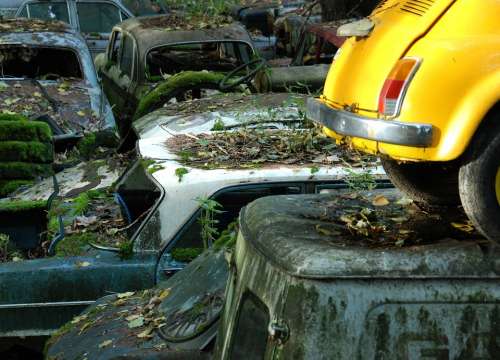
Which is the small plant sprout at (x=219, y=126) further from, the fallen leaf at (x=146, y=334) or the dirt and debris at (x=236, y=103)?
the fallen leaf at (x=146, y=334)

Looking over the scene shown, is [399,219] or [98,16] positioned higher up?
[399,219]

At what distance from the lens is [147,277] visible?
561cm

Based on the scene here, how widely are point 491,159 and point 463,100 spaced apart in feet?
0.73

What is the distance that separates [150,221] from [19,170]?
2.63 metres

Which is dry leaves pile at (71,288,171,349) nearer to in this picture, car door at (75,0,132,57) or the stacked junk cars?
the stacked junk cars

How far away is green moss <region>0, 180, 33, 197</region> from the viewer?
308 inches

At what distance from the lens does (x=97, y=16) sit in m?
15.6

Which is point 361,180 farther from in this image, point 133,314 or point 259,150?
point 133,314

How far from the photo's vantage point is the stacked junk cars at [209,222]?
2.86 m

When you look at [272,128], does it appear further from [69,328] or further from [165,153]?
[69,328]

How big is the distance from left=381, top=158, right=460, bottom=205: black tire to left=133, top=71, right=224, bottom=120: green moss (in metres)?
5.88

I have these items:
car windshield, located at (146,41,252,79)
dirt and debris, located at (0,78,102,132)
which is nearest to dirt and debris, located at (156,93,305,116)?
dirt and debris, located at (0,78,102,132)

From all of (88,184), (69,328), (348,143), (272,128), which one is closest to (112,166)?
(88,184)

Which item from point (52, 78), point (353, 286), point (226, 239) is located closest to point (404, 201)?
point (353, 286)
